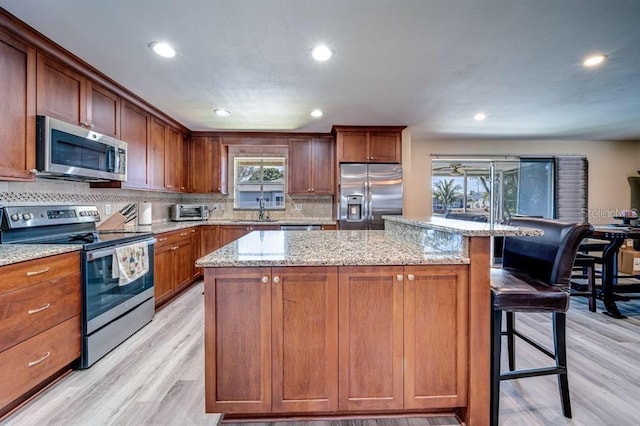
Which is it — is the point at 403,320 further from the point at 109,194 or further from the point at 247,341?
the point at 109,194

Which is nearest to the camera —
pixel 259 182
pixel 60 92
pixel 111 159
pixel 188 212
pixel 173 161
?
pixel 60 92

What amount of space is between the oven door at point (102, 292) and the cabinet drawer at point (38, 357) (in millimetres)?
97

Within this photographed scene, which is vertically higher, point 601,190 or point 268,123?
point 268,123

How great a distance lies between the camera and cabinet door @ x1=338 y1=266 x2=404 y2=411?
5.10 feet

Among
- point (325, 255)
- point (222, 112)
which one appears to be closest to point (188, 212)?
point (222, 112)

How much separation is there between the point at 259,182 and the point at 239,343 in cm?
387

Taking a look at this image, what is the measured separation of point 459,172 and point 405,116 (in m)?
2.35

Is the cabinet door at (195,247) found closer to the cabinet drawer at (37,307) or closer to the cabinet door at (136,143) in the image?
the cabinet door at (136,143)

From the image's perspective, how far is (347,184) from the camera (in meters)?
4.33

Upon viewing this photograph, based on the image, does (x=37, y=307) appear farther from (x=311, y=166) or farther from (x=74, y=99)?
(x=311, y=166)

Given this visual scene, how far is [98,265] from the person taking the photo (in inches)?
87.0

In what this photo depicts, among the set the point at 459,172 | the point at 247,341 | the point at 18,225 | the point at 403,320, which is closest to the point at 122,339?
the point at 18,225

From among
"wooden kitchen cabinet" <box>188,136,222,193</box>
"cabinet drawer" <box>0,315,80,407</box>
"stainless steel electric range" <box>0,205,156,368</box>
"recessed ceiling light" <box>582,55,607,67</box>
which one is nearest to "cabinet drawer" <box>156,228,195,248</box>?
"stainless steel electric range" <box>0,205,156,368</box>

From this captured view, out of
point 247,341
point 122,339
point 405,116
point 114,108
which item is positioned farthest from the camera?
point 405,116
